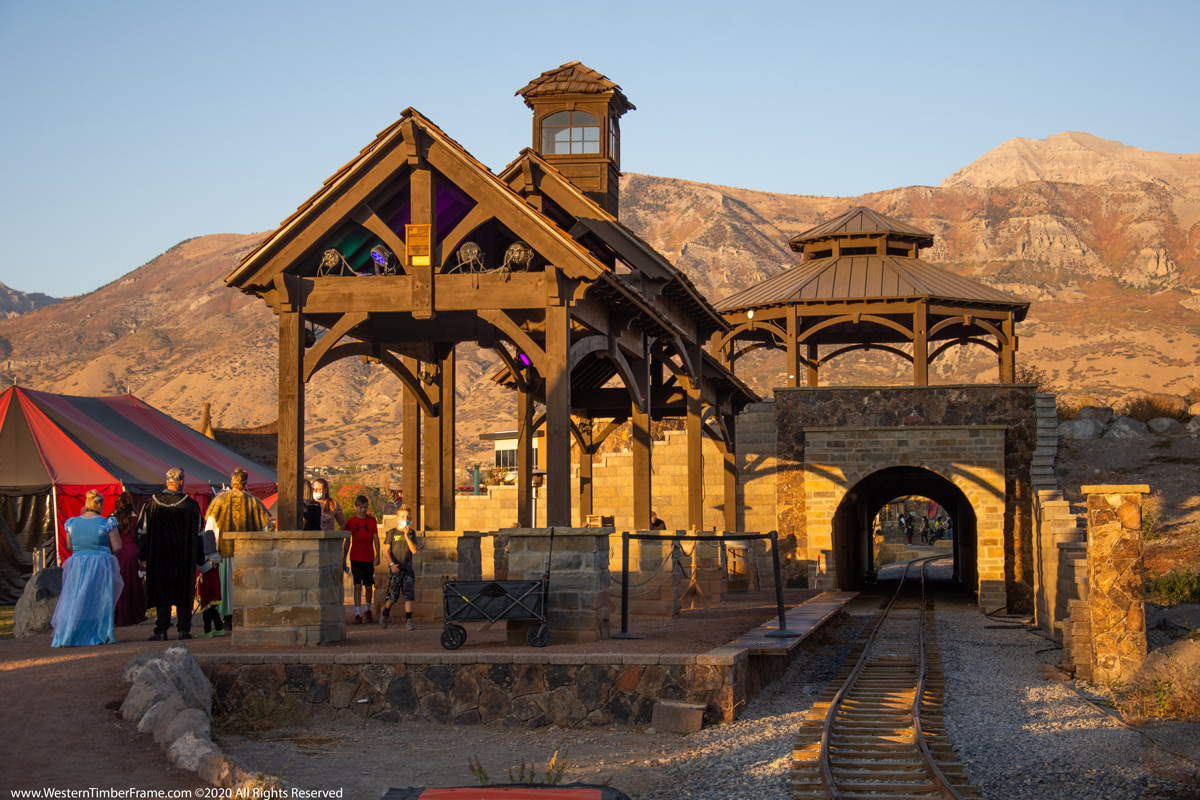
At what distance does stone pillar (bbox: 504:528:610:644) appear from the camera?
11.6 meters

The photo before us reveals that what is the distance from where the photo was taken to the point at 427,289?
42.2 feet

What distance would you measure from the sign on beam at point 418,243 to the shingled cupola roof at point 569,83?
646cm

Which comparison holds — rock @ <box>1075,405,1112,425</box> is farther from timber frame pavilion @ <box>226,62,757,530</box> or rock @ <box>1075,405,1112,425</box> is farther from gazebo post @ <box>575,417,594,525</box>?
timber frame pavilion @ <box>226,62,757,530</box>

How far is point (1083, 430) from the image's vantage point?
3550 centimetres

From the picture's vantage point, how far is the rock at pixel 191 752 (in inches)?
285

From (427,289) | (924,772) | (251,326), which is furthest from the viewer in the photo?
→ (251,326)

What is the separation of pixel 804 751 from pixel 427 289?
6.35 meters

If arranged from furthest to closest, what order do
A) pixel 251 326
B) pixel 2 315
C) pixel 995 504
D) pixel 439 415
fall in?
pixel 2 315 < pixel 251 326 < pixel 995 504 < pixel 439 415

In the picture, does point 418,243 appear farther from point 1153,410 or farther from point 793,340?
point 1153,410

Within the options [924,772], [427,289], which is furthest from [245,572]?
[924,772]

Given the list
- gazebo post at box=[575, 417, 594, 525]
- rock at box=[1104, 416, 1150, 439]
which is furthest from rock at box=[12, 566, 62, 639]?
rock at box=[1104, 416, 1150, 439]

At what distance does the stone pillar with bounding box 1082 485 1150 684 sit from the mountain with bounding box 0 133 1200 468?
6396 centimetres

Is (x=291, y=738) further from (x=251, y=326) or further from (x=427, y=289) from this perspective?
(x=251, y=326)

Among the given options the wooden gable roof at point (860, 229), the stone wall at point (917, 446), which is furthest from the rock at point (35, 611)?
the wooden gable roof at point (860, 229)
